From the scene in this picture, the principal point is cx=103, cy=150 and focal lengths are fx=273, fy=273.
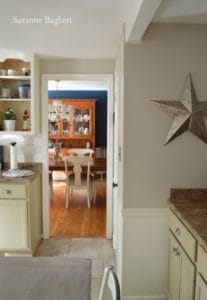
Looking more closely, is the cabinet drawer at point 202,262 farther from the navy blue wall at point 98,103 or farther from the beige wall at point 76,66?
the navy blue wall at point 98,103

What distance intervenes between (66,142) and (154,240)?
4993mm

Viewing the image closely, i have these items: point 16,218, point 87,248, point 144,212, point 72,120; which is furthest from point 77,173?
point 144,212

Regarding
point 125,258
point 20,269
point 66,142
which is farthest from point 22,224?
point 66,142

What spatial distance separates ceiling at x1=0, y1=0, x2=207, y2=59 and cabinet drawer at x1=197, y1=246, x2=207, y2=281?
1327 mm

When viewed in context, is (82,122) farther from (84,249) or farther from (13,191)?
(13,191)

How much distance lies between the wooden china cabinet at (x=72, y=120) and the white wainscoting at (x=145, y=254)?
15.3ft

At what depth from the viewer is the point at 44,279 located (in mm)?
1226

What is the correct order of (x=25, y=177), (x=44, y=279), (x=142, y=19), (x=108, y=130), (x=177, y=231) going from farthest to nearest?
(x=108, y=130) → (x=25, y=177) → (x=177, y=231) → (x=142, y=19) → (x=44, y=279)

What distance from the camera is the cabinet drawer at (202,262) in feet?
Answer: 4.62

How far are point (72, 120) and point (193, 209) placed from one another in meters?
5.15

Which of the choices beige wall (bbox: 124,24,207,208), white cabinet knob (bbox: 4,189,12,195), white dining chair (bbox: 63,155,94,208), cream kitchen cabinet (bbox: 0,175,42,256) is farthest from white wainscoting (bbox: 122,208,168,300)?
white dining chair (bbox: 63,155,94,208)

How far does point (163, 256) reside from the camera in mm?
2221

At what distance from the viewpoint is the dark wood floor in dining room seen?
370cm

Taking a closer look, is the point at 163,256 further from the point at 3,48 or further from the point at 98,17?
the point at 3,48
